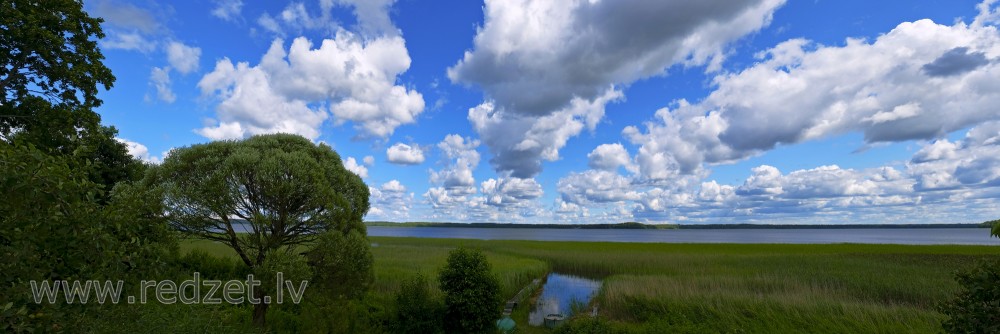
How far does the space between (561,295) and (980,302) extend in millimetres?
20355

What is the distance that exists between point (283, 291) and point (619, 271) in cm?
2884

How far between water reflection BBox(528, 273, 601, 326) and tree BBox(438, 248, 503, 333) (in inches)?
138

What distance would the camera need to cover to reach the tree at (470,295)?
15180 millimetres

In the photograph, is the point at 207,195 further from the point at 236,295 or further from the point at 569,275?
the point at 569,275

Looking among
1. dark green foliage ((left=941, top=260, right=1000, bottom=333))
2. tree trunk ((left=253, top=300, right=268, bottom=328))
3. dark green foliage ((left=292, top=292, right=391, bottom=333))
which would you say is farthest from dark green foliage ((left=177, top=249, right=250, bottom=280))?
dark green foliage ((left=941, top=260, right=1000, bottom=333))

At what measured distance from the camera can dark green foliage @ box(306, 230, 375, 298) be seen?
11227mm

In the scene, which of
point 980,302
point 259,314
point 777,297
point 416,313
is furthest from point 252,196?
point 777,297

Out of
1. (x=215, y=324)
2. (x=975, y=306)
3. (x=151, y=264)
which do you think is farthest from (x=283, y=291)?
(x=975, y=306)

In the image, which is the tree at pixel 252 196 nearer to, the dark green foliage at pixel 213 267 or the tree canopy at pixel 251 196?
the tree canopy at pixel 251 196

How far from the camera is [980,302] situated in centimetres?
657

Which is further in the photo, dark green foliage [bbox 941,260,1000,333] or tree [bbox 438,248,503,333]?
tree [bbox 438,248,503,333]

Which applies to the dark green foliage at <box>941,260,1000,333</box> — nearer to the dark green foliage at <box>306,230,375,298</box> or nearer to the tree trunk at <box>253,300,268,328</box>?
the dark green foliage at <box>306,230,375,298</box>

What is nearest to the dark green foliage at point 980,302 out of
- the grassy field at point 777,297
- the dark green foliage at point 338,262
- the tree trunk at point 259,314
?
the grassy field at point 777,297

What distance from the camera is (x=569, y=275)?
35.2 metres
